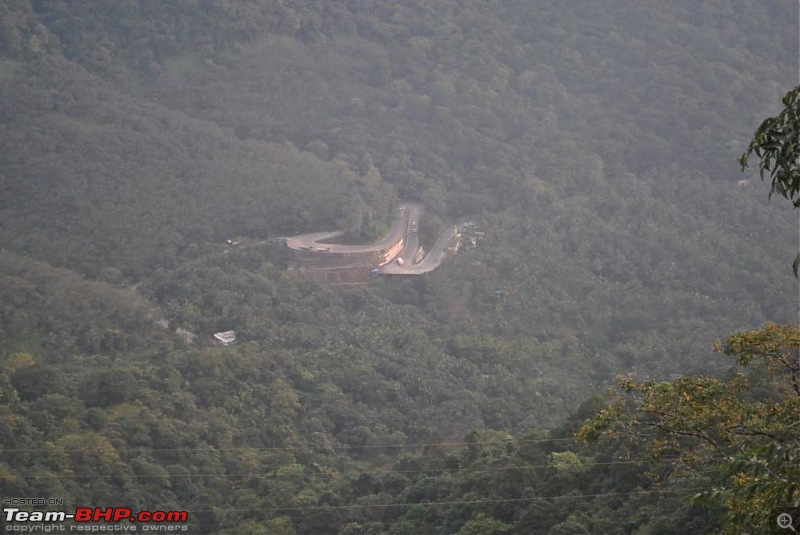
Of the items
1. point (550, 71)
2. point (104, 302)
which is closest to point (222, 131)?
point (104, 302)

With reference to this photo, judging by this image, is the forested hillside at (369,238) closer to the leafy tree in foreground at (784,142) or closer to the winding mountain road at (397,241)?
the winding mountain road at (397,241)

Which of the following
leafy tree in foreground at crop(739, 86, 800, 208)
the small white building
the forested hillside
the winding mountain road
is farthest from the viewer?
the winding mountain road

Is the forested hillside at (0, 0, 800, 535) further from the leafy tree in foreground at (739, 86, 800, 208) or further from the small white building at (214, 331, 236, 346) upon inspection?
the leafy tree in foreground at (739, 86, 800, 208)

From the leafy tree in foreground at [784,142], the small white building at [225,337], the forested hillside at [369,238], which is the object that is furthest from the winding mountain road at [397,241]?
the leafy tree in foreground at [784,142]

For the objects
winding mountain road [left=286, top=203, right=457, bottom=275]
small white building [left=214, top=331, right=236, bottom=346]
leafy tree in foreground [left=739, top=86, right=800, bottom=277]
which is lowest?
small white building [left=214, top=331, right=236, bottom=346]

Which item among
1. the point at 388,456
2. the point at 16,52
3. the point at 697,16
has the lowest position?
the point at 388,456

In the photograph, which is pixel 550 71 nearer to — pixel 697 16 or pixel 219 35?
pixel 697 16

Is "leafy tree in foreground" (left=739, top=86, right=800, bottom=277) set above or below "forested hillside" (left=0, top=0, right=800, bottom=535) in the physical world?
above

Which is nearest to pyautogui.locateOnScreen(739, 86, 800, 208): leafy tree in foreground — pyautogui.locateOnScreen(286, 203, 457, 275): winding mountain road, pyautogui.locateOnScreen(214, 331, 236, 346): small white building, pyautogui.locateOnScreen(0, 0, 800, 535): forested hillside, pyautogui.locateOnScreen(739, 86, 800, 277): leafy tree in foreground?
pyautogui.locateOnScreen(739, 86, 800, 277): leafy tree in foreground

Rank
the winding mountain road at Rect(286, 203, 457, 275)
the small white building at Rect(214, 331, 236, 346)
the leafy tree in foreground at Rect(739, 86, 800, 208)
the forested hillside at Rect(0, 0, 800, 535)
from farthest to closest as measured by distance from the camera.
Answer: the winding mountain road at Rect(286, 203, 457, 275)
the small white building at Rect(214, 331, 236, 346)
the forested hillside at Rect(0, 0, 800, 535)
the leafy tree in foreground at Rect(739, 86, 800, 208)
